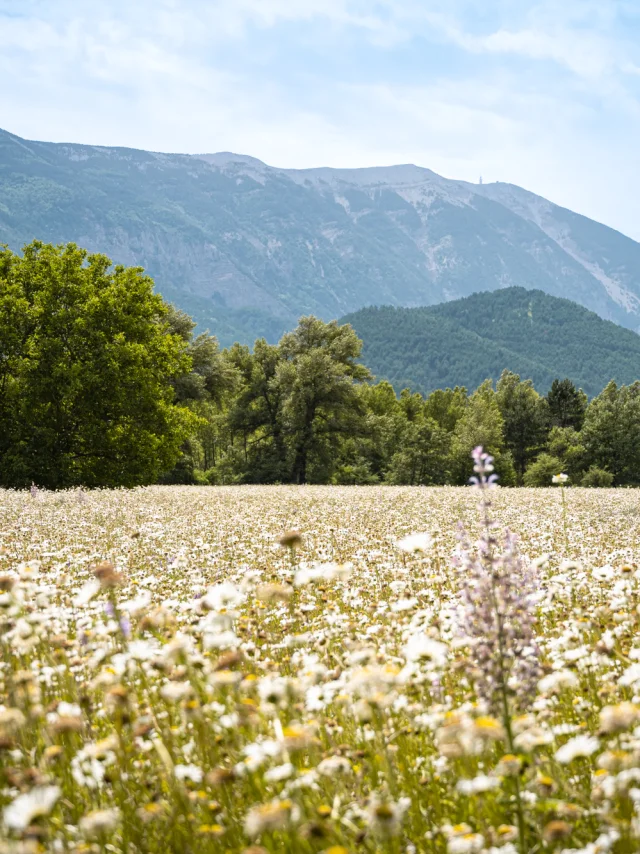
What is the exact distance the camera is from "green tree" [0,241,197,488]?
3066 cm

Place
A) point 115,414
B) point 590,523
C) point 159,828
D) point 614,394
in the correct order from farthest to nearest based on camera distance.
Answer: point 614,394 < point 115,414 < point 590,523 < point 159,828

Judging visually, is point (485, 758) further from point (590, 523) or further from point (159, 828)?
point (590, 523)

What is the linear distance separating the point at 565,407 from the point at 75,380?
74.2 metres

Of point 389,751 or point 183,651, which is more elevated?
point 183,651

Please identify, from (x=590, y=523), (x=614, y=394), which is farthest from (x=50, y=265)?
(x=614, y=394)

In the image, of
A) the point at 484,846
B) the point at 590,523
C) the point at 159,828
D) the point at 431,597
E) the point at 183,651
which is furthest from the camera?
the point at 590,523

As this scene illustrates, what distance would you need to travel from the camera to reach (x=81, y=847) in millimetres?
2746

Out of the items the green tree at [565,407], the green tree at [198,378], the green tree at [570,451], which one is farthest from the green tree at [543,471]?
the green tree at [198,378]

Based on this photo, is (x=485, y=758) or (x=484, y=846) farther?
(x=485, y=758)

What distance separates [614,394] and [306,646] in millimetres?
88101

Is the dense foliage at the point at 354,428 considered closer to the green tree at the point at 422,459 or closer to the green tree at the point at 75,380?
the green tree at the point at 422,459

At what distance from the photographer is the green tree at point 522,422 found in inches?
3556

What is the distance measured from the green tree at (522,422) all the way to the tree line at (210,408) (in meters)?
0.18

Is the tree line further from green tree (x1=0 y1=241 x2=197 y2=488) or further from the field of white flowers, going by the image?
the field of white flowers
